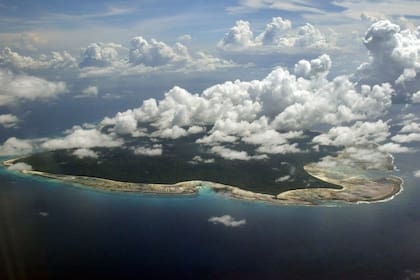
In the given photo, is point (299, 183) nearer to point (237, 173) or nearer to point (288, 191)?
point (288, 191)

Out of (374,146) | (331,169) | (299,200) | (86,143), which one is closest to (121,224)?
(299,200)

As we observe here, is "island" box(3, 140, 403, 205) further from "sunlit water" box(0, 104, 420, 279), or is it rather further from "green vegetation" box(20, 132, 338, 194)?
"sunlit water" box(0, 104, 420, 279)

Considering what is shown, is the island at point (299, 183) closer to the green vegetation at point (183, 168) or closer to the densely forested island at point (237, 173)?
the densely forested island at point (237, 173)

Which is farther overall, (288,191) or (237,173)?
(237,173)

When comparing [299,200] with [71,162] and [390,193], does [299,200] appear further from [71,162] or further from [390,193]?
[71,162]

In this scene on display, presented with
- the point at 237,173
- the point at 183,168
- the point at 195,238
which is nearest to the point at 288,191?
the point at 237,173

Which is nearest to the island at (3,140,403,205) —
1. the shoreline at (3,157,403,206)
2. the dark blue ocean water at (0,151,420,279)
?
the shoreline at (3,157,403,206)
